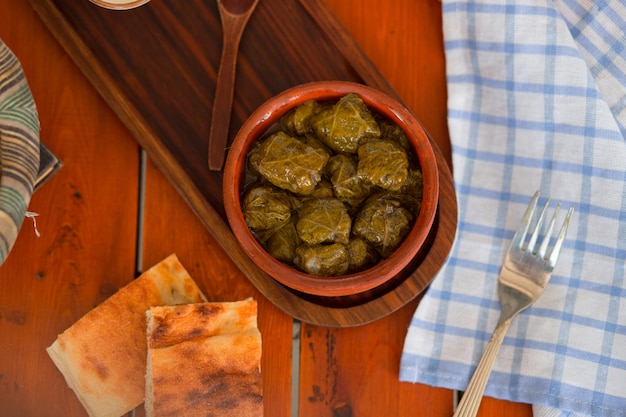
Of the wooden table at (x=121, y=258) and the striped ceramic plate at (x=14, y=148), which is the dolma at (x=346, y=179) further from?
the striped ceramic plate at (x=14, y=148)

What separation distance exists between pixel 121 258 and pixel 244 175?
19.7 inches

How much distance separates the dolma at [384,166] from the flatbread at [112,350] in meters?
0.66

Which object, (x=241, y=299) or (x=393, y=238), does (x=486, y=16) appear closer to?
(x=393, y=238)

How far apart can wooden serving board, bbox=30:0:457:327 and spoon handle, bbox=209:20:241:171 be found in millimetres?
32

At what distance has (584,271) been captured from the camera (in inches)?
76.2

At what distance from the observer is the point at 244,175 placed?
176cm

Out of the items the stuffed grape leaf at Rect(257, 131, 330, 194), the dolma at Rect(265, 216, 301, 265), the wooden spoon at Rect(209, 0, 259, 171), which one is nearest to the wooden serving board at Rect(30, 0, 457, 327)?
the wooden spoon at Rect(209, 0, 259, 171)

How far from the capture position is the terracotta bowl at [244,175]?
161 cm

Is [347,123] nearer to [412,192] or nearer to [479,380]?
[412,192]

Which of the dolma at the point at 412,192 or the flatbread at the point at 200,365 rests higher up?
the dolma at the point at 412,192

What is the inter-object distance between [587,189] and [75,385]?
1.59 m

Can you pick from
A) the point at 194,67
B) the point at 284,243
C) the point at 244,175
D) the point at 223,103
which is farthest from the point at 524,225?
the point at 194,67

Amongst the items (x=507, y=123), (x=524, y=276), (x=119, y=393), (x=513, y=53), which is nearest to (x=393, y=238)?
(x=524, y=276)

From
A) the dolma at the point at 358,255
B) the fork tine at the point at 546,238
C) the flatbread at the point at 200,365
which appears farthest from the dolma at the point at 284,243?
the fork tine at the point at 546,238
